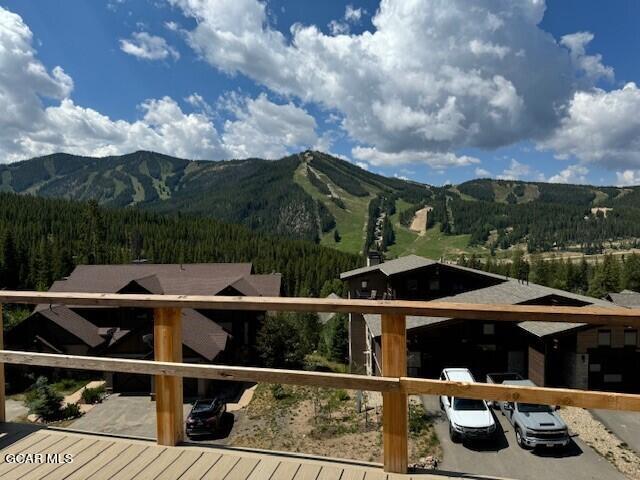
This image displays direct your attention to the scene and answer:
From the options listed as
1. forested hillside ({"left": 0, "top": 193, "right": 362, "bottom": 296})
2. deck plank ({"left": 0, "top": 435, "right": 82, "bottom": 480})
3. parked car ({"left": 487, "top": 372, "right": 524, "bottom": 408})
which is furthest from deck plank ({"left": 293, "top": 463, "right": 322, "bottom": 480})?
forested hillside ({"left": 0, "top": 193, "right": 362, "bottom": 296})

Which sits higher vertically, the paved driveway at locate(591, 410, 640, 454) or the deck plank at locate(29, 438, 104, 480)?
the deck plank at locate(29, 438, 104, 480)

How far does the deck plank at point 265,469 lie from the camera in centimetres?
342

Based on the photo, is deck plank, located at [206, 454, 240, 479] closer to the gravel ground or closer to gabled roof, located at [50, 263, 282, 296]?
the gravel ground

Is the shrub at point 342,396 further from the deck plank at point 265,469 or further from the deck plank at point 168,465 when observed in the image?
the deck plank at point 265,469

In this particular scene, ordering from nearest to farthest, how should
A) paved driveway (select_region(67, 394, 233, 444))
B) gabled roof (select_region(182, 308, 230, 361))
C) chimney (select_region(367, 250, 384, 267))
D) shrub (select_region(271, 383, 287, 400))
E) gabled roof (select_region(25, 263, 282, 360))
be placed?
paved driveway (select_region(67, 394, 233, 444)), shrub (select_region(271, 383, 287, 400)), gabled roof (select_region(182, 308, 230, 361)), gabled roof (select_region(25, 263, 282, 360)), chimney (select_region(367, 250, 384, 267))

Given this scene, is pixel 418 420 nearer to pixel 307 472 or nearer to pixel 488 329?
pixel 488 329

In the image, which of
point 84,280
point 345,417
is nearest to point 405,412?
point 345,417

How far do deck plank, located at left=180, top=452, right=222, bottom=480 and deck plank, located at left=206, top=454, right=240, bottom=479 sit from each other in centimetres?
5

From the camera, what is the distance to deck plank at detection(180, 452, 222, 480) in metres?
3.49

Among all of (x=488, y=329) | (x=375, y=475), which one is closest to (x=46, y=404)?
(x=375, y=475)

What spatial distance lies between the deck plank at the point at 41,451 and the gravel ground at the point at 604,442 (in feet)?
55.5

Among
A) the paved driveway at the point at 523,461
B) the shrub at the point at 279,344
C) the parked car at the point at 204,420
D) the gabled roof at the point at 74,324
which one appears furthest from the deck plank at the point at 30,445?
the gabled roof at the point at 74,324

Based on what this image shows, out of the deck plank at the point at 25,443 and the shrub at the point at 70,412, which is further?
the shrub at the point at 70,412

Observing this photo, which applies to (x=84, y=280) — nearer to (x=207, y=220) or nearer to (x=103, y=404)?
(x=103, y=404)
